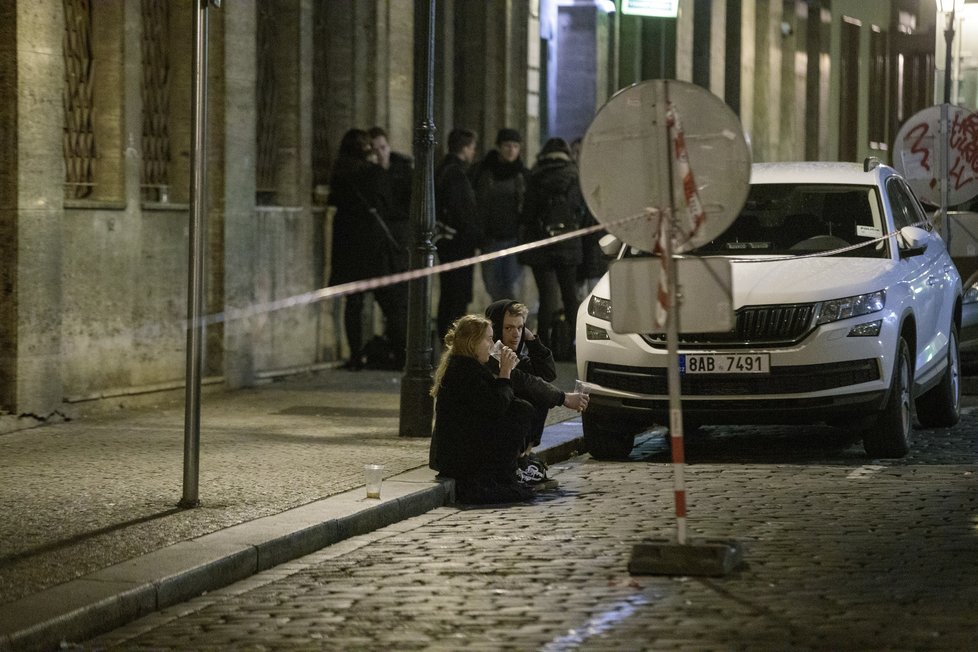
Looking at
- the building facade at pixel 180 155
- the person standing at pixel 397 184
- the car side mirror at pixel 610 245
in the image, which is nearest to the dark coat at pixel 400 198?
the person standing at pixel 397 184

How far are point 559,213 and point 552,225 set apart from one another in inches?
5.3

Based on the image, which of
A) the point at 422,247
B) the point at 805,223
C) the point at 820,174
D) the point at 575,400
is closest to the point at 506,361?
the point at 575,400

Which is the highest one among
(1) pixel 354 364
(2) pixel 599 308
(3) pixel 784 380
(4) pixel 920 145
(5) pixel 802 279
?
(4) pixel 920 145

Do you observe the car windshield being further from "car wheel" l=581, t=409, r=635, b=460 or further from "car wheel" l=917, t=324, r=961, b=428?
"car wheel" l=917, t=324, r=961, b=428

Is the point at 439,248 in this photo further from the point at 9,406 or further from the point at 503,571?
the point at 503,571

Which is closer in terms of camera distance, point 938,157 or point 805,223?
point 805,223

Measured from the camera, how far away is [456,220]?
1788 cm

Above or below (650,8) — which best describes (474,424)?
below

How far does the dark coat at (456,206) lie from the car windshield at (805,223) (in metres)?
5.34

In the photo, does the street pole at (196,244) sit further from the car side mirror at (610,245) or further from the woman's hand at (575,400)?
the car side mirror at (610,245)

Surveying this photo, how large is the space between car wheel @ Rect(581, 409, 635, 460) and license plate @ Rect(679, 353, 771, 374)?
782 mm

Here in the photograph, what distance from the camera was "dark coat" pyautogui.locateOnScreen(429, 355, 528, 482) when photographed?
412 inches

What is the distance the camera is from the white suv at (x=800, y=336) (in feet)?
37.5

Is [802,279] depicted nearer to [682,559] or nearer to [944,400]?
[944,400]
